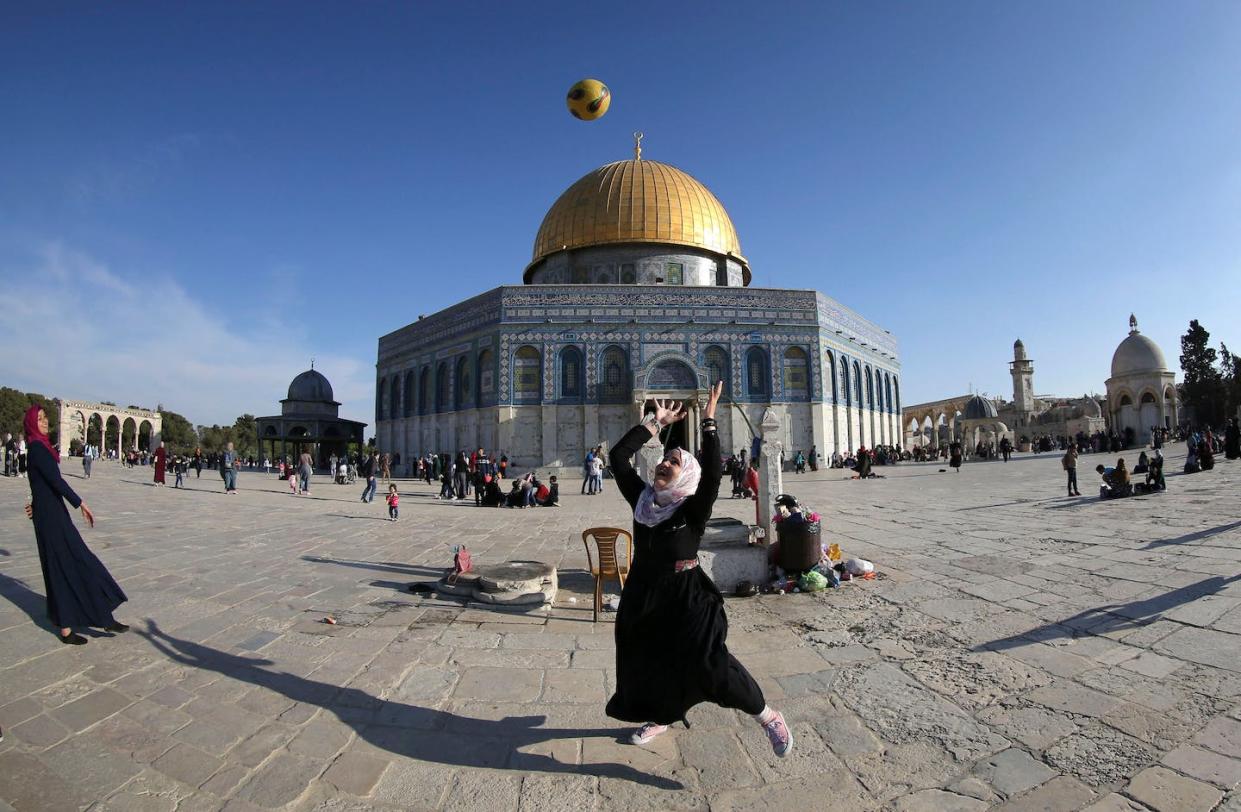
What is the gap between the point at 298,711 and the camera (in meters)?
2.89

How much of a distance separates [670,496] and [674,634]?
574 millimetres

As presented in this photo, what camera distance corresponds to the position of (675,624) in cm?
250

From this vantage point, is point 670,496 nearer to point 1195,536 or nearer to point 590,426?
point 1195,536

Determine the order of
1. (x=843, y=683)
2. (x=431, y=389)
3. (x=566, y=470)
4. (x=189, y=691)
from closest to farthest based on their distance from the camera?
(x=189, y=691) → (x=843, y=683) → (x=566, y=470) → (x=431, y=389)

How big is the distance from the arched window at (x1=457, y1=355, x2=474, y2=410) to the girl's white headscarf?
87.4 feet

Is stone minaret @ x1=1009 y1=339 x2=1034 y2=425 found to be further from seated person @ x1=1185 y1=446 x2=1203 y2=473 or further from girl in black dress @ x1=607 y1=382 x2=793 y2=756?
girl in black dress @ x1=607 y1=382 x2=793 y2=756

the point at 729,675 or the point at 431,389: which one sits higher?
the point at 431,389

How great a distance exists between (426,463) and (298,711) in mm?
24094

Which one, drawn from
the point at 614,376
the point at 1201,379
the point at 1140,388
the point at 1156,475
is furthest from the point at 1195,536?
the point at 1201,379

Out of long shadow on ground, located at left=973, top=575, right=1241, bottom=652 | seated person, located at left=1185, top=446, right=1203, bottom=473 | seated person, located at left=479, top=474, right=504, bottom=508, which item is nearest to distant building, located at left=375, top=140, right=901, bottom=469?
seated person, located at left=479, top=474, right=504, bottom=508

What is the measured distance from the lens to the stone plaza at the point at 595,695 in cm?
229

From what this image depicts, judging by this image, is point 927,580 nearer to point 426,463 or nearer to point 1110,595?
point 1110,595

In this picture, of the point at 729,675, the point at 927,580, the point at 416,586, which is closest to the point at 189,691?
the point at 416,586

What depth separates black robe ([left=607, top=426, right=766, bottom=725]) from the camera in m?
2.45
